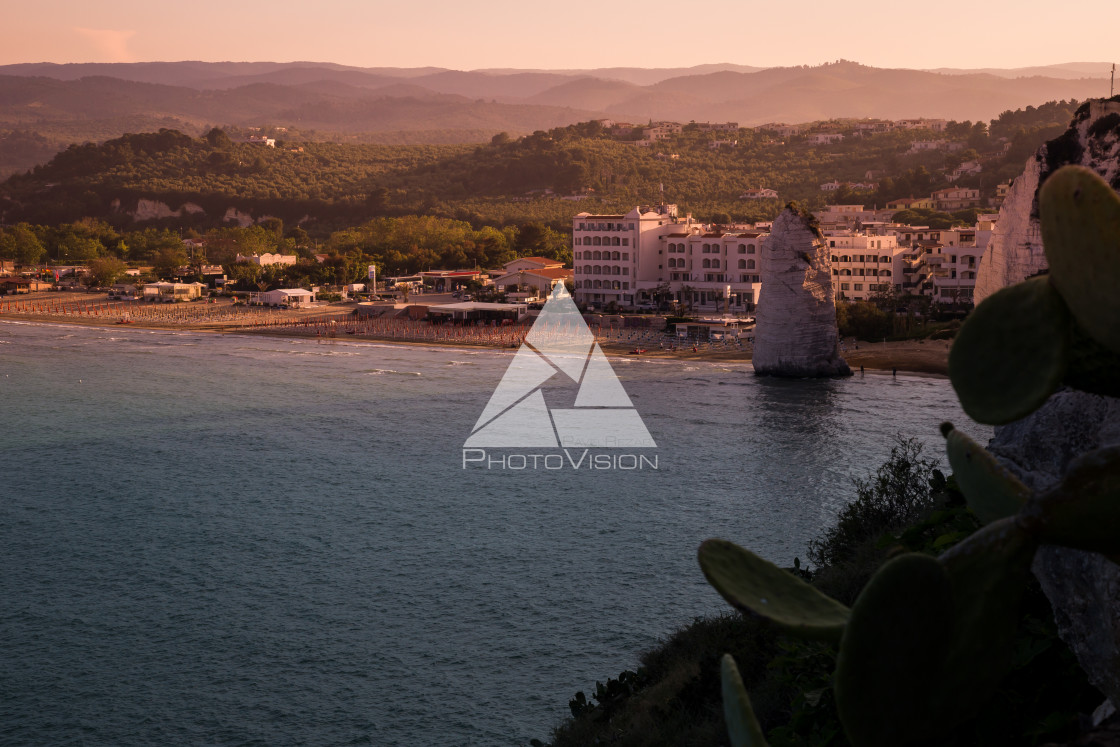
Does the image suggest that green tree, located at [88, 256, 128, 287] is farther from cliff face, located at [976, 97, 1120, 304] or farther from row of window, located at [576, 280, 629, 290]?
cliff face, located at [976, 97, 1120, 304]

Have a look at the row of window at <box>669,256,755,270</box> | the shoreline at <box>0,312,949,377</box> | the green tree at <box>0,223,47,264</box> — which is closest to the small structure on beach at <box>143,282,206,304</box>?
the shoreline at <box>0,312,949,377</box>

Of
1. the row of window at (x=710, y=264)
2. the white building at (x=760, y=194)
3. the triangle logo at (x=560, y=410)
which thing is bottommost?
the triangle logo at (x=560, y=410)

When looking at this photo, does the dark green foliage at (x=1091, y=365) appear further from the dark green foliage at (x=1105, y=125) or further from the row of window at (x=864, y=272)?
the row of window at (x=864, y=272)

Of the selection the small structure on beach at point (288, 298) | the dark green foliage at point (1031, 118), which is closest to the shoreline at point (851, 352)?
the small structure on beach at point (288, 298)

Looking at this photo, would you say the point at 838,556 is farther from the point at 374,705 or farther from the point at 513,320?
the point at 513,320

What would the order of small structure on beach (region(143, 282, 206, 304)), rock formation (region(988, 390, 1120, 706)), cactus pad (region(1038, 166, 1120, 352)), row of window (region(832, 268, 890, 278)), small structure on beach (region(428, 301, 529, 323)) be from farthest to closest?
small structure on beach (region(143, 282, 206, 304))
small structure on beach (region(428, 301, 529, 323))
row of window (region(832, 268, 890, 278))
rock formation (region(988, 390, 1120, 706))
cactus pad (region(1038, 166, 1120, 352))

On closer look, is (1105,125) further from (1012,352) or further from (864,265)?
(864,265)

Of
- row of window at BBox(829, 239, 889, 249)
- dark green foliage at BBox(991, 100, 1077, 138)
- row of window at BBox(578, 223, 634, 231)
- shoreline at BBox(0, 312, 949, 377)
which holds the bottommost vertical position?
shoreline at BBox(0, 312, 949, 377)
